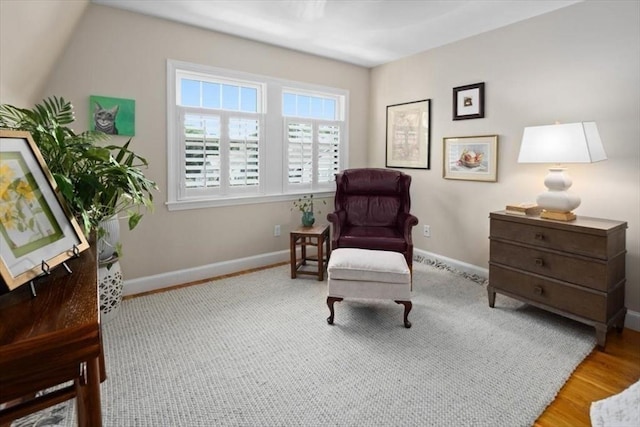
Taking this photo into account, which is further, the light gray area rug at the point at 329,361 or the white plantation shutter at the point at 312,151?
the white plantation shutter at the point at 312,151

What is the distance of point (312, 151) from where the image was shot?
172 inches

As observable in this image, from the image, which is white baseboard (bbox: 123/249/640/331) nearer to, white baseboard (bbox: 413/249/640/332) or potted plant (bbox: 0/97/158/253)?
white baseboard (bbox: 413/249/640/332)

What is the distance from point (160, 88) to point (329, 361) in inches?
108

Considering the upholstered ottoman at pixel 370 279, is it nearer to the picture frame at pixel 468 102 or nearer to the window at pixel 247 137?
the window at pixel 247 137

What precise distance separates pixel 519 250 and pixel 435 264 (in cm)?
138

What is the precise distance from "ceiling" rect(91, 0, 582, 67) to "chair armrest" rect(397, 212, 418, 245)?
5.87ft

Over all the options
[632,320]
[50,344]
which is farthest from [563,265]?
[50,344]

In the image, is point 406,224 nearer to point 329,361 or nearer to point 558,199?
point 558,199

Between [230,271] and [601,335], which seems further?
[230,271]

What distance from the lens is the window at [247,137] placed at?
3414 millimetres

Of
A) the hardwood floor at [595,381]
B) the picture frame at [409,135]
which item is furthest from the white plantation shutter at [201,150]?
the hardwood floor at [595,381]

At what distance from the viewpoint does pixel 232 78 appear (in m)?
3.64

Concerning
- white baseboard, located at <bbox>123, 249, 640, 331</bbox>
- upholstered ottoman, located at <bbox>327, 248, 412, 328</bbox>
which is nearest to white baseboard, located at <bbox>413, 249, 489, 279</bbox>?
white baseboard, located at <bbox>123, 249, 640, 331</bbox>

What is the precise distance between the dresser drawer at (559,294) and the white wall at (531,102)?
0.53 metres
